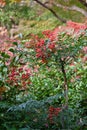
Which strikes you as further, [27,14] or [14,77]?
[27,14]

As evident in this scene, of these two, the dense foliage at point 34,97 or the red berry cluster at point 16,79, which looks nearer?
the dense foliage at point 34,97

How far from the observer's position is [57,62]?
410 cm

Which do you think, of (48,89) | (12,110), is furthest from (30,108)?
(48,89)

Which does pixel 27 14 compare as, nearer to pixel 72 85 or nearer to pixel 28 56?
pixel 72 85

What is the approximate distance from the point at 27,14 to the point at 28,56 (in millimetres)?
10763

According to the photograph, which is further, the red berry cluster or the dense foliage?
the red berry cluster

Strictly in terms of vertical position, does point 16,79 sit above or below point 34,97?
above

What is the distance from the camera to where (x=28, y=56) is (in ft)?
13.7

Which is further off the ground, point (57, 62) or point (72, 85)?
point (57, 62)

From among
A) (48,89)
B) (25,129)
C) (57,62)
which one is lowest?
(48,89)

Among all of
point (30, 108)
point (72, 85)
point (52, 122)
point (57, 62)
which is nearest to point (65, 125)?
point (52, 122)

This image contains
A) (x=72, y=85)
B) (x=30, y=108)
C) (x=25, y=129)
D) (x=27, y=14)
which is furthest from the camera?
(x=27, y=14)

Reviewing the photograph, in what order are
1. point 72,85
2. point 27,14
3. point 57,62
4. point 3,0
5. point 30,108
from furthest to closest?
point 27,14
point 3,0
point 72,85
point 57,62
point 30,108

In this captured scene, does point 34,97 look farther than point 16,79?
Yes
